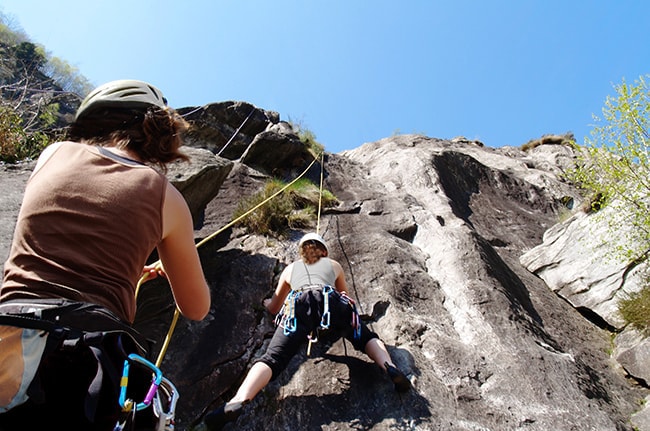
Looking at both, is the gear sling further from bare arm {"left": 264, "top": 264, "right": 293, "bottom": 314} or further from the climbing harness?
bare arm {"left": 264, "top": 264, "right": 293, "bottom": 314}

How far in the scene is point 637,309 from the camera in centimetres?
597

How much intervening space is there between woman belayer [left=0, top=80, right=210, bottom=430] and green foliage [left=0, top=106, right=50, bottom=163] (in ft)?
19.0

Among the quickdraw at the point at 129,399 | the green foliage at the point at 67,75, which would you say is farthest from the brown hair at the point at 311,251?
the green foliage at the point at 67,75

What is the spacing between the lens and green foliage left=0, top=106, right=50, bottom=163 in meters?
6.62

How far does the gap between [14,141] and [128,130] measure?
6156mm

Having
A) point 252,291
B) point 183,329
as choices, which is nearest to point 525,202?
point 252,291

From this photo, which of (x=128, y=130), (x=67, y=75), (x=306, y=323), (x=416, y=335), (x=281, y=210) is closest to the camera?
(x=128, y=130)

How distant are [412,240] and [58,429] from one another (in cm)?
703

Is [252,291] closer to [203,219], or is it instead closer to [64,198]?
[203,219]

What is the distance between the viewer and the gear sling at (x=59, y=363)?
50.3 inches

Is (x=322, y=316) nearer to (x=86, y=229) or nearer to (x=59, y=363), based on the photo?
(x=86, y=229)

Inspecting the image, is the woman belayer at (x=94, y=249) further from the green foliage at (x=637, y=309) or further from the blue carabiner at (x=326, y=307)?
the green foliage at (x=637, y=309)

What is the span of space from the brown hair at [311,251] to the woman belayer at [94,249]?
331 cm

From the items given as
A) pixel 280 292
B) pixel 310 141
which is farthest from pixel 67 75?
pixel 280 292
